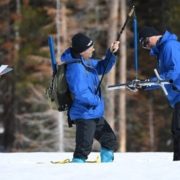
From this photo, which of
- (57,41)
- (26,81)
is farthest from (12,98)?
(57,41)

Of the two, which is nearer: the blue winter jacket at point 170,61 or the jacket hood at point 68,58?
the blue winter jacket at point 170,61

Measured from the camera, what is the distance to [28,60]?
3041 cm

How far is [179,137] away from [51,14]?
75.2ft

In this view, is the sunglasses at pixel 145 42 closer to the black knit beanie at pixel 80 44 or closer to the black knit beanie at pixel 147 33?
the black knit beanie at pixel 147 33

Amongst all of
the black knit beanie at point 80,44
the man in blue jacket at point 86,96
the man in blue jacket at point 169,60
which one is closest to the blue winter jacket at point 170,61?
the man in blue jacket at point 169,60

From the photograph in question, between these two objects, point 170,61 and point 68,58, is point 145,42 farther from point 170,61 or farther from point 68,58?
point 68,58

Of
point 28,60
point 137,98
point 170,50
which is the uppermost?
point 170,50

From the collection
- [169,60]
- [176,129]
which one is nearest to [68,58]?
[169,60]

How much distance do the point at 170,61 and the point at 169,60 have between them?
2cm

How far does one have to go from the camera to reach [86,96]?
7.99 metres

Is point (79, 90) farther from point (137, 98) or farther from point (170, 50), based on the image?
point (137, 98)

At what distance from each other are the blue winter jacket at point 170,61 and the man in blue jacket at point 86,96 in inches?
24.0

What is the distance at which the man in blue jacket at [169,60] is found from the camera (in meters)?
7.51

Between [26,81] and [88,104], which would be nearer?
[88,104]
